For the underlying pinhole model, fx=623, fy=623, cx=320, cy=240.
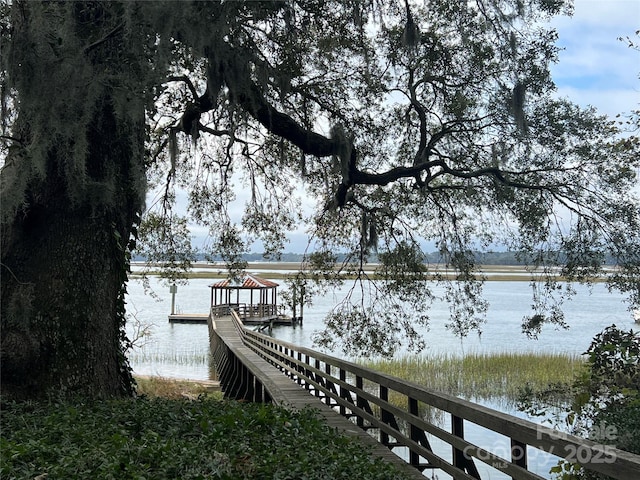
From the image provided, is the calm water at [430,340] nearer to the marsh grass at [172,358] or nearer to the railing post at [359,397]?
the marsh grass at [172,358]

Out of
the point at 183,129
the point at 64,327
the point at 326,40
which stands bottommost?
the point at 64,327

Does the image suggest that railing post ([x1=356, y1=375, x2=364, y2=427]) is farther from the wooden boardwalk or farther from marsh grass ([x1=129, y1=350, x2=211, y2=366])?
marsh grass ([x1=129, y1=350, x2=211, y2=366])

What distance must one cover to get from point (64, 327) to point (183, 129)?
13.0 feet

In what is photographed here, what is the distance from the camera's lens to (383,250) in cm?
1189

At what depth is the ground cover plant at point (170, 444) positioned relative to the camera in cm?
370

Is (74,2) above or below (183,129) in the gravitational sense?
above

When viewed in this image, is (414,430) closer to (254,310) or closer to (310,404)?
(310,404)

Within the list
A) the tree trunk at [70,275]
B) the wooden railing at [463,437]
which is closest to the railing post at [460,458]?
the wooden railing at [463,437]

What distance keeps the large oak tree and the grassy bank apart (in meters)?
6.80

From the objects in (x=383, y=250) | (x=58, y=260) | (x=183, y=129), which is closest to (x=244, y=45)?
(x=183, y=129)

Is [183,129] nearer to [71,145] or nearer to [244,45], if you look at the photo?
[244,45]

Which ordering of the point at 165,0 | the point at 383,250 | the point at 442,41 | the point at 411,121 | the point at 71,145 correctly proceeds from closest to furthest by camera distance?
the point at 165,0 → the point at 71,145 → the point at 442,41 → the point at 411,121 → the point at 383,250

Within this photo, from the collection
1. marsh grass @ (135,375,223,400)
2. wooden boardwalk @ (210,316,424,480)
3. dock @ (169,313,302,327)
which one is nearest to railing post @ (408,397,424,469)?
wooden boardwalk @ (210,316,424,480)

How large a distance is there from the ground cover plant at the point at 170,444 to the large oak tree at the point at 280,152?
1.28 meters
